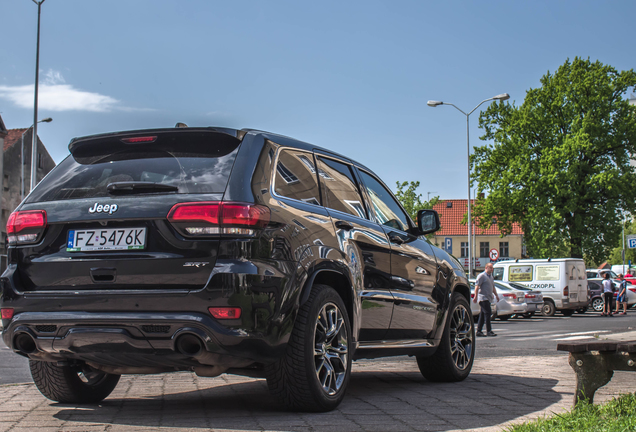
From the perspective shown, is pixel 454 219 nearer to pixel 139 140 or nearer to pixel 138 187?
pixel 139 140

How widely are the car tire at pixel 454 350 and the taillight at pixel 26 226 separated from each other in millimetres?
3915

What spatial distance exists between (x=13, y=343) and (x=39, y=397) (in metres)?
1.46

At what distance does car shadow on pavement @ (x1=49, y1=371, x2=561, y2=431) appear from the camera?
478 cm

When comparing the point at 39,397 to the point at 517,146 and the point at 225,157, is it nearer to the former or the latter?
the point at 225,157

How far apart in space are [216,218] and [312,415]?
149 centimetres

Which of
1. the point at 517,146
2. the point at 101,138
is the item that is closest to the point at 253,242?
the point at 101,138

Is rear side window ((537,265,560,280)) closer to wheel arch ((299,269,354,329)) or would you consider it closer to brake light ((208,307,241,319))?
wheel arch ((299,269,354,329))

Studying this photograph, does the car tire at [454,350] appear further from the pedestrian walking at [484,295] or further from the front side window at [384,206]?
the pedestrian walking at [484,295]

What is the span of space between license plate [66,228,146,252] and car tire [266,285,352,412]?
1.12m

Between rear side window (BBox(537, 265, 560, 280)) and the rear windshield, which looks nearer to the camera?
the rear windshield

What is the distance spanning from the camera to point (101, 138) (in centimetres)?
529

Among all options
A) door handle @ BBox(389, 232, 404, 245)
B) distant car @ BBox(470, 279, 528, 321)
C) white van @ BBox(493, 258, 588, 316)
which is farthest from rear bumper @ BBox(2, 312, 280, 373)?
white van @ BBox(493, 258, 588, 316)

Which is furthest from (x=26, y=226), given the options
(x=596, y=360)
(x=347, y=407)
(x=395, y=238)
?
(x=596, y=360)

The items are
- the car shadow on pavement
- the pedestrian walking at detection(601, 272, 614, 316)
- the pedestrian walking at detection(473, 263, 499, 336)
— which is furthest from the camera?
the pedestrian walking at detection(601, 272, 614, 316)
